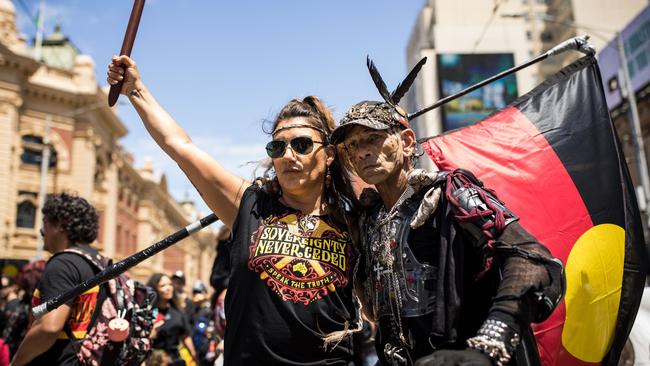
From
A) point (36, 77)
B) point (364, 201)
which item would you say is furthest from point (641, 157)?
point (36, 77)

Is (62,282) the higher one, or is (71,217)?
(71,217)

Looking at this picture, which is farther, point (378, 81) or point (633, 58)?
point (633, 58)

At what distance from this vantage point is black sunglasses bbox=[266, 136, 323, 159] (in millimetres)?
2633

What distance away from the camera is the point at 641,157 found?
56.4 feet

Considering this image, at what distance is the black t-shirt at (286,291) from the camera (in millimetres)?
2328

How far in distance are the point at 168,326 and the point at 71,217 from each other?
147 inches

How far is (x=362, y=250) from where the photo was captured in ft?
8.43

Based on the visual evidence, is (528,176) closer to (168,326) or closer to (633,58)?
(168,326)

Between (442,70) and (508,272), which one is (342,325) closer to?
(508,272)

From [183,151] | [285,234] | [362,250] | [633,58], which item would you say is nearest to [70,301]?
[183,151]

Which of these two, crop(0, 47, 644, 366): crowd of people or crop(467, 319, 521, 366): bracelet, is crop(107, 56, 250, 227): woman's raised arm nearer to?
crop(0, 47, 644, 366): crowd of people

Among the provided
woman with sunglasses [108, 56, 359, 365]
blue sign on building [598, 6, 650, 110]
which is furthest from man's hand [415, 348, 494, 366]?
blue sign on building [598, 6, 650, 110]

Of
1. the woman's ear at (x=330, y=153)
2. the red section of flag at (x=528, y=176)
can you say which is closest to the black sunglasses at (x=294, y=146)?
the woman's ear at (x=330, y=153)

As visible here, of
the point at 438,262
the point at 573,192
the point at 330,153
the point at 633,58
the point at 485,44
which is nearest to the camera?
the point at 438,262
